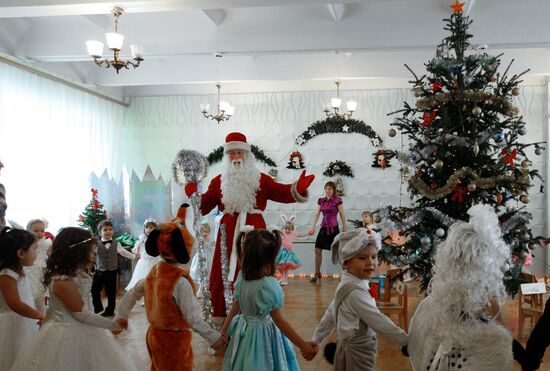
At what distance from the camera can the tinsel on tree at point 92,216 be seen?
955cm

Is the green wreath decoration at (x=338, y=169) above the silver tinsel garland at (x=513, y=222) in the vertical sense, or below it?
above

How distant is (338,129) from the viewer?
453 inches

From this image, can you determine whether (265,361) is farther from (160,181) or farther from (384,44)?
(160,181)

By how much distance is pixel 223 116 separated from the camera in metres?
10.6

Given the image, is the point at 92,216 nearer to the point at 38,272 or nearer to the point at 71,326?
the point at 38,272

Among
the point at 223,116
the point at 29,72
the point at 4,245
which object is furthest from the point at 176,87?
the point at 4,245

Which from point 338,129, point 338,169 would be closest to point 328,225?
point 338,169

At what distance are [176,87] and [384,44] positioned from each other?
5616 millimetres

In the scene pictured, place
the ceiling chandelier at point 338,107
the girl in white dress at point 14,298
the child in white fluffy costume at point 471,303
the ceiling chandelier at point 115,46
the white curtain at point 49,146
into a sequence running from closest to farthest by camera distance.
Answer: the child in white fluffy costume at point 471,303
the girl in white dress at point 14,298
the ceiling chandelier at point 115,46
the white curtain at point 49,146
the ceiling chandelier at point 338,107

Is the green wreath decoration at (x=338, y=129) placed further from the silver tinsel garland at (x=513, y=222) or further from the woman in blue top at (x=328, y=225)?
the silver tinsel garland at (x=513, y=222)

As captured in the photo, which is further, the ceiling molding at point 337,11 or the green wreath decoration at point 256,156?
the green wreath decoration at point 256,156

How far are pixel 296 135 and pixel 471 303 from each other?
9.48 m

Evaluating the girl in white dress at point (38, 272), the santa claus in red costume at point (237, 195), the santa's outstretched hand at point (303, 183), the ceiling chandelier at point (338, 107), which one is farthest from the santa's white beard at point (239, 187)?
the ceiling chandelier at point (338, 107)

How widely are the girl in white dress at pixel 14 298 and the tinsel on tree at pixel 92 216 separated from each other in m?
6.03
